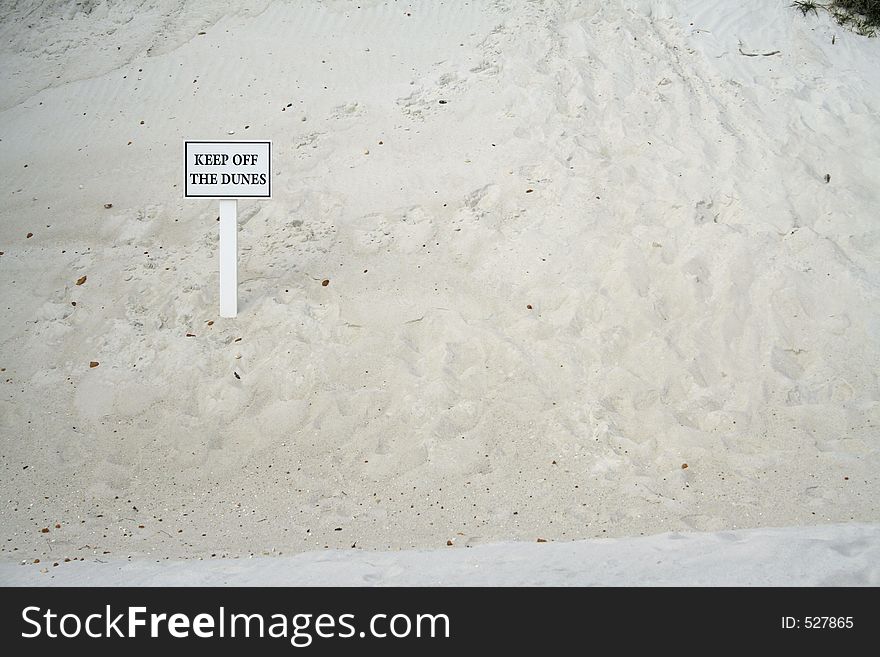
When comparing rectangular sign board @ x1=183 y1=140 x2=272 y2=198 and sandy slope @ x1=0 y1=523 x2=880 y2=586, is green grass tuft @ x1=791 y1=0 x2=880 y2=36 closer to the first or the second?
rectangular sign board @ x1=183 y1=140 x2=272 y2=198

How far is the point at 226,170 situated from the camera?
5406mm

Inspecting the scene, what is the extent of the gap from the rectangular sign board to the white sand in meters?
0.81

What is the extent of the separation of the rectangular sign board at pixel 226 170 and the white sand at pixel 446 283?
0.81 metres

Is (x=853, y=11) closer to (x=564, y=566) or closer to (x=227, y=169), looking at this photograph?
(x=227, y=169)

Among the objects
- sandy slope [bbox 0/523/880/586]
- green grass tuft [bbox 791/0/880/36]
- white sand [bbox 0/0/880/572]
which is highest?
green grass tuft [bbox 791/0/880/36]

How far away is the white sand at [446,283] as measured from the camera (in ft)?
15.5

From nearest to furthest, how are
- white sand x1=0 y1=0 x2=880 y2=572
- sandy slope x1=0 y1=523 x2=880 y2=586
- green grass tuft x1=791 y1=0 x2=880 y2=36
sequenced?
sandy slope x1=0 y1=523 x2=880 y2=586 < white sand x1=0 y1=0 x2=880 y2=572 < green grass tuft x1=791 y1=0 x2=880 y2=36

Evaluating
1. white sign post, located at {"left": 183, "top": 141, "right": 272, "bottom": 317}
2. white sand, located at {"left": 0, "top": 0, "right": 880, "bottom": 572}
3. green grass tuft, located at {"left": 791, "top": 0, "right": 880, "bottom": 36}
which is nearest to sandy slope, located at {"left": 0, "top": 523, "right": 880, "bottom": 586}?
white sand, located at {"left": 0, "top": 0, "right": 880, "bottom": 572}

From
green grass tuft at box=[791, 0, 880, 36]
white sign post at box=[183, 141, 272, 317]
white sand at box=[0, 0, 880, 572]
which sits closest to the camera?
white sand at box=[0, 0, 880, 572]

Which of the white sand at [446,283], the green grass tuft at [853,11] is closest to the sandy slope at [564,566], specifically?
the white sand at [446,283]

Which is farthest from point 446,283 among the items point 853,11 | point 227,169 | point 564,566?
point 853,11

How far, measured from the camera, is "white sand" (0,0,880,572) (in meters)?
4.71

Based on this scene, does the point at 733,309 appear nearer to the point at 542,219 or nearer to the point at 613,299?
the point at 613,299

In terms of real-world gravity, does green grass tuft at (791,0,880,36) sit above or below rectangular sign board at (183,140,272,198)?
above
